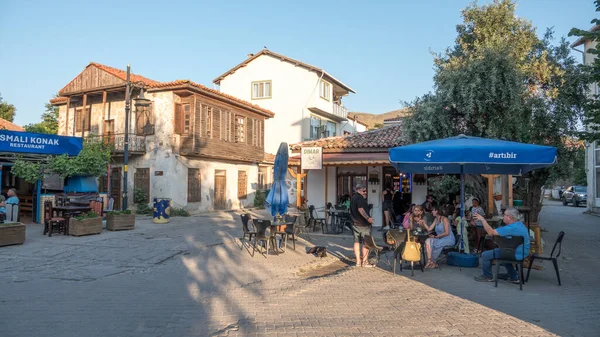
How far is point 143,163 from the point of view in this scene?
2120cm

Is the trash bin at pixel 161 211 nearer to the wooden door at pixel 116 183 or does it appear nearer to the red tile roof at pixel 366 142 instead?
the red tile roof at pixel 366 142

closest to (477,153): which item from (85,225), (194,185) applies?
(85,225)

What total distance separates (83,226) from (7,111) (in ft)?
115

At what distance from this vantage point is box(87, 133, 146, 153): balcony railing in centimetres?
2083

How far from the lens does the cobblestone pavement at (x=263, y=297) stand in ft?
15.0

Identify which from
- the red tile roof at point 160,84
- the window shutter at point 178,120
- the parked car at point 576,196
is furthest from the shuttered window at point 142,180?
the parked car at point 576,196

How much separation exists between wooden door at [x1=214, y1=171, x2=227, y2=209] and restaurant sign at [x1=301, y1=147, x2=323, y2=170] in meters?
11.0

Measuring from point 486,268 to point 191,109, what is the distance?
16923mm

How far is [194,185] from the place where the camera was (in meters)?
21.5

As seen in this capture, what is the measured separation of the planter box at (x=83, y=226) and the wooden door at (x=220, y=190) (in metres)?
11.3

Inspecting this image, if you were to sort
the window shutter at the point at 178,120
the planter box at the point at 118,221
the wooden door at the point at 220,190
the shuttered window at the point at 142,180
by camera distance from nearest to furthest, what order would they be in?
1. the planter box at the point at 118,221
2. the window shutter at the point at 178,120
3. the shuttered window at the point at 142,180
4. the wooden door at the point at 220,190

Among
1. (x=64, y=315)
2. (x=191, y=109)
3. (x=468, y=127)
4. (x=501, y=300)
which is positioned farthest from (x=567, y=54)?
(x=191, y=109)

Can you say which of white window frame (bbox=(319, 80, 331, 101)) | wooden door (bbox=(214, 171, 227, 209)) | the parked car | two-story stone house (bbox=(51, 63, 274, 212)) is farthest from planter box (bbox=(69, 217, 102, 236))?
the parked car

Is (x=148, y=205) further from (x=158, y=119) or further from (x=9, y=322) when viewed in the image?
(x=9, y=322)
